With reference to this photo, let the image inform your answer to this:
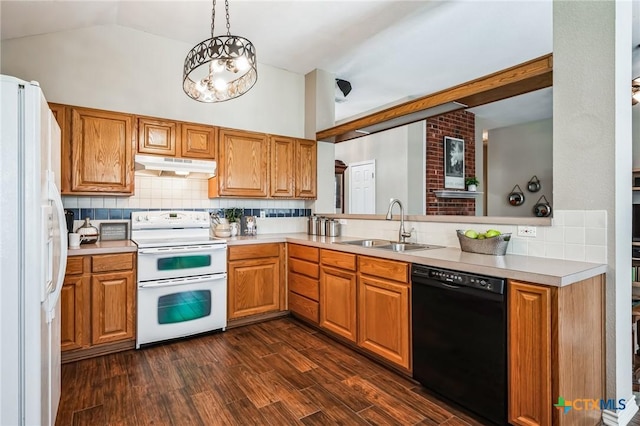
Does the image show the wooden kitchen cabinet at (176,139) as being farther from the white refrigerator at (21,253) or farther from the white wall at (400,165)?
the white wall at (400,165)

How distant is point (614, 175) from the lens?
1896 mm

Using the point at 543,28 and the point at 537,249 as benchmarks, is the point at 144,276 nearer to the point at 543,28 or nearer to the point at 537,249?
the point at 537,249

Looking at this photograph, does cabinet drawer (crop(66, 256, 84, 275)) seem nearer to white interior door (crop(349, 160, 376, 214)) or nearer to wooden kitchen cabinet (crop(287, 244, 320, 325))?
wooden kitchen cabinet (crop(287, 244, 320, 325))

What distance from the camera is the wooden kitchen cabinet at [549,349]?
1.63 m

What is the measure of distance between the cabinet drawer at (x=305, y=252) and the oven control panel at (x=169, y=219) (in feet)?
3.22

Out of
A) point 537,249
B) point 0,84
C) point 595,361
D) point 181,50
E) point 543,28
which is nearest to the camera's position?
point 0,84

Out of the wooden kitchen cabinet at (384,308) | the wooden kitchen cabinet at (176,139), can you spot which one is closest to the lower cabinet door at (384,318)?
the wooden kitchen cabinet at (384,308)

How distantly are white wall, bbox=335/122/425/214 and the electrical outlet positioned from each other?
298 cm

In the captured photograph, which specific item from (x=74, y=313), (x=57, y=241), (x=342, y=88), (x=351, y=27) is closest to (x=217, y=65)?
(x=57, y=241)

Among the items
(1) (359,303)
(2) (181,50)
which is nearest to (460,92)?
(1) (359,303)

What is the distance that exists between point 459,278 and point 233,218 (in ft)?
8.68

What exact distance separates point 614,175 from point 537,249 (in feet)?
1.94

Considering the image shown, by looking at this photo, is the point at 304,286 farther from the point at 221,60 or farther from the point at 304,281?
the point at 221,60

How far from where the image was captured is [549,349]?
1.64 meters
